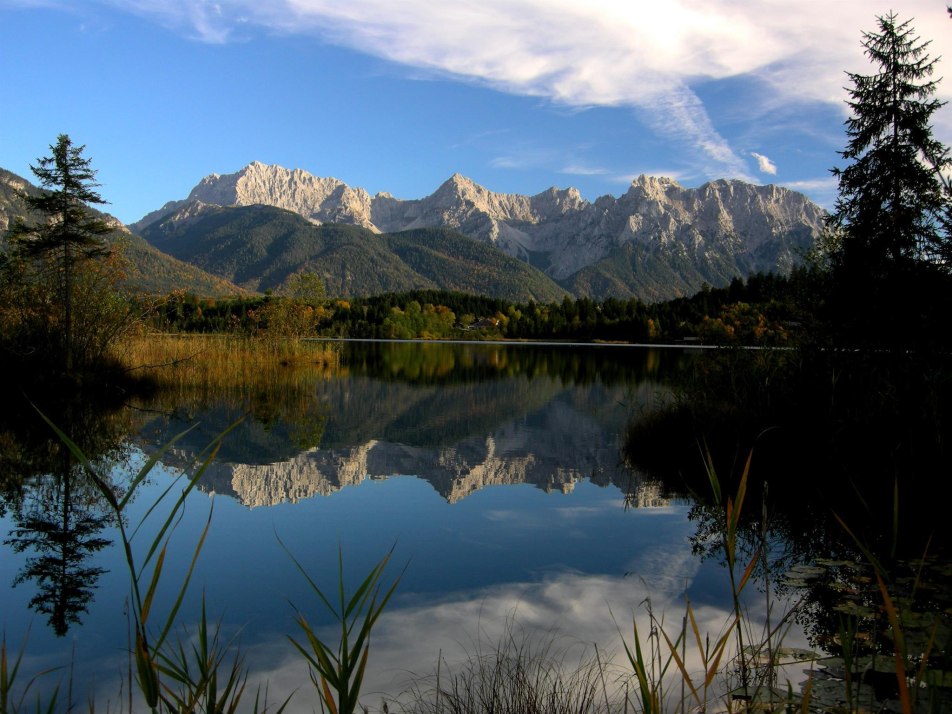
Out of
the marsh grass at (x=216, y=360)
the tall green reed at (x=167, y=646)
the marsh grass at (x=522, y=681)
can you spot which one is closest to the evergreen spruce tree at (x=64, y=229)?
the marsh grass at (x=216, y=360)

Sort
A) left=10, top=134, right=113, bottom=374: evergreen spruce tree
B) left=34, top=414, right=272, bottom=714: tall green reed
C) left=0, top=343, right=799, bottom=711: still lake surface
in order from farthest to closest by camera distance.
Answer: left=10, top=134, right=113, bottom=374: evergreen spruce tree, left=0, top=343, right=799, bottom=711: still lake surface, left=34, top=414, right=272, bottom=714: tall green reed

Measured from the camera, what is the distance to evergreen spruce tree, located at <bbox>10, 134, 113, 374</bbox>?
2344 centimetres

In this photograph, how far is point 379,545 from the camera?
8719 mm

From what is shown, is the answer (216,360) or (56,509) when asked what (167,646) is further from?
(216,360)

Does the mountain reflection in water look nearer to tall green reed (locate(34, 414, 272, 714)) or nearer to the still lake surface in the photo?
the still lake surface

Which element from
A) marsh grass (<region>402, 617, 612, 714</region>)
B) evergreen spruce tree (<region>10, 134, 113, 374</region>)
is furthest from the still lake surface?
evergreen spruce tree (<region>10, 134, 113, 374</region>)

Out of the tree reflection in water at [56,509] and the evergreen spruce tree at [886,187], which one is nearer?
the tree reflection in water at [56,509]

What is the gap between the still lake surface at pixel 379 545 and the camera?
5879 mm

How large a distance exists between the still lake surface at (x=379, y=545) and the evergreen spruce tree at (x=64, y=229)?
814 centimetres

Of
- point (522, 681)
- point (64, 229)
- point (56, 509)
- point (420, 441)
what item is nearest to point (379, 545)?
point (522, 681)

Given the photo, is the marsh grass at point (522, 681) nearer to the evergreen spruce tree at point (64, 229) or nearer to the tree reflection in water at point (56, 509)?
the tree reflection in water at point (56, 509)

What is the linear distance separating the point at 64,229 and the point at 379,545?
20899 mm

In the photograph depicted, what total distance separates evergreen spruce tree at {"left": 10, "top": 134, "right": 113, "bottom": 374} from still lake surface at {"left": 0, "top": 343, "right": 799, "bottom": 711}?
8136mm

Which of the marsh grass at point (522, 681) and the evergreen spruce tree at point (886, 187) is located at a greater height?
the evergreen spruce tree at point (886, 187)
